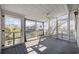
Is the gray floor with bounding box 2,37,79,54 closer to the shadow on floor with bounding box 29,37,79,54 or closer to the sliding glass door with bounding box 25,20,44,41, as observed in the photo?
the shadow on floor with bounding box 29,37,79,54

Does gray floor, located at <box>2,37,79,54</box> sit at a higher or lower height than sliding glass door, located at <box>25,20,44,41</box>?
lower

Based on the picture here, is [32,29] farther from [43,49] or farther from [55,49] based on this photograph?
[55,49]

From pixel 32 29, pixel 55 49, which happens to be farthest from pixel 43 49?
pixel 32 29

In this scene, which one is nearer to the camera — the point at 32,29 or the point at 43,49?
the point at 43,49

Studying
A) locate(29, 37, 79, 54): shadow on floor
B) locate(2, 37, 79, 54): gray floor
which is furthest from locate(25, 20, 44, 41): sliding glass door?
locate(29, 37, 79, 54): shadow on floor

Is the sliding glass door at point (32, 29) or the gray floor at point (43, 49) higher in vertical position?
the sliding glass door at point (32, 29)

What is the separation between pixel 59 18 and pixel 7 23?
7.63 ft

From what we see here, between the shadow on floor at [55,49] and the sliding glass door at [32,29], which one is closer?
the shadow on floor at [55,49]

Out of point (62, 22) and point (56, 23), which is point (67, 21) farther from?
point (56, 23)

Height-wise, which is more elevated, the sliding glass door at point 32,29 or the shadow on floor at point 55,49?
the sliding glass door at point 32,29

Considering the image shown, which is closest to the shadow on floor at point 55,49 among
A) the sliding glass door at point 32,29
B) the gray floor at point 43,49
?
the gray floor at point 43,49

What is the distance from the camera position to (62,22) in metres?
4.06

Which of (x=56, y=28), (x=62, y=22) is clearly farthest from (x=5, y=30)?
(x=62, y=22)

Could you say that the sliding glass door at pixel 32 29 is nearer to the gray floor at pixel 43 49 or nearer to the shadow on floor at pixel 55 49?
the gray floor at pixel 43 49
